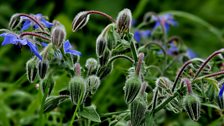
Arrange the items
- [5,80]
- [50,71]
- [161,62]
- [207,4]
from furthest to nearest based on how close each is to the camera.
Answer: [207,4] < [5,80] < [161,62] < [50,71]

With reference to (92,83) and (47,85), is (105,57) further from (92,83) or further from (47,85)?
(47,85)

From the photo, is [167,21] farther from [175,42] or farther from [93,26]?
[93,26]

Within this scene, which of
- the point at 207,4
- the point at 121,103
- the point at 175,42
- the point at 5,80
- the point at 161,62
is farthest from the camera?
the point at 207,4

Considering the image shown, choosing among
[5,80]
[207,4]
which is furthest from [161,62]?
[207,4]

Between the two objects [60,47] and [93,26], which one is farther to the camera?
[93,26]

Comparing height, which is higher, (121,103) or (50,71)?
(50,71)

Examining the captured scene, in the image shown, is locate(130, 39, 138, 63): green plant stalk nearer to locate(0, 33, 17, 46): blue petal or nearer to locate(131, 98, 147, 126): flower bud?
locate(131, 98, 147, 126): flower bud

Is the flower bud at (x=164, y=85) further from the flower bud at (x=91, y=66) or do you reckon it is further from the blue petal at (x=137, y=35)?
the blue petal at (x=137, y=35)

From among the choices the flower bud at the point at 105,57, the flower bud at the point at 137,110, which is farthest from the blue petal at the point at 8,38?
the flower bud at the point at 137,110
